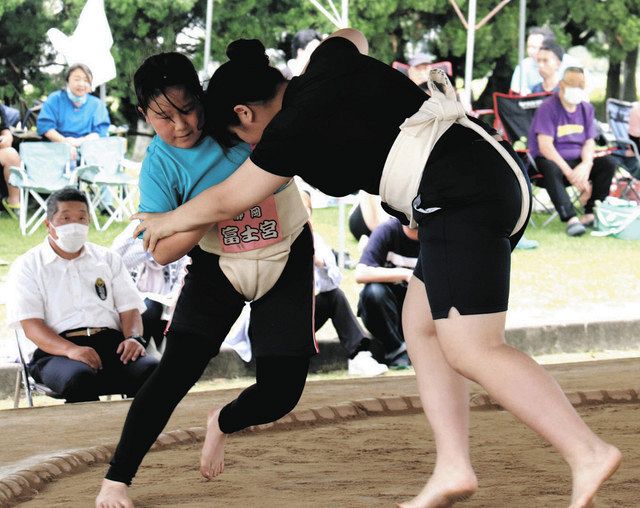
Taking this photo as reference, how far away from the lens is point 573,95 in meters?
9.02

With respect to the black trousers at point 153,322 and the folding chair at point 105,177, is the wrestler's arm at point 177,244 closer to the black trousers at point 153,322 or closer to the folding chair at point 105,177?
the black trousers at point 153,322

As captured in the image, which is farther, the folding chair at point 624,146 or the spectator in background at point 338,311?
the folding chair at point 624,146

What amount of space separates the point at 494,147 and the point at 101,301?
8.42 feet

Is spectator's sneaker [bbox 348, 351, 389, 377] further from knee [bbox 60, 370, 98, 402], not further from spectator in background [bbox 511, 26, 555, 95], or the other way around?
spectator in background [bbox 511, 26, 555, 95]

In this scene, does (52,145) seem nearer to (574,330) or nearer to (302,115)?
(574,330)

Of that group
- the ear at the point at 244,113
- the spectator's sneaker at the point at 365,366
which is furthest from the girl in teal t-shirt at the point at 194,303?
the spectator's sneaker at the point at 365,366

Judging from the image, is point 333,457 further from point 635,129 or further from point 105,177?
point 635,129

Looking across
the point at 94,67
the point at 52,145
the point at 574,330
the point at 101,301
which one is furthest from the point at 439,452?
the point at 94,67

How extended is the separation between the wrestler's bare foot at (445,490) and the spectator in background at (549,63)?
7.45m

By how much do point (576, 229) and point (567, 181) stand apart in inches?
21.8

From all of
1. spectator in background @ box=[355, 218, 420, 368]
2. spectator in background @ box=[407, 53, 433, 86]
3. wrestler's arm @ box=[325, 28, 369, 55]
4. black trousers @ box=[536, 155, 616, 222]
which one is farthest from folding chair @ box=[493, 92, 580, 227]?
wrestler's arm @ box=[325, 28, 369, 55]

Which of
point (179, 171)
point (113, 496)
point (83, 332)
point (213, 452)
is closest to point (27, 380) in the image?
point (83, 332)

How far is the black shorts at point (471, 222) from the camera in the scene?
229cm

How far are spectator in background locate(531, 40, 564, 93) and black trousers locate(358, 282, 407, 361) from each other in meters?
4.53
